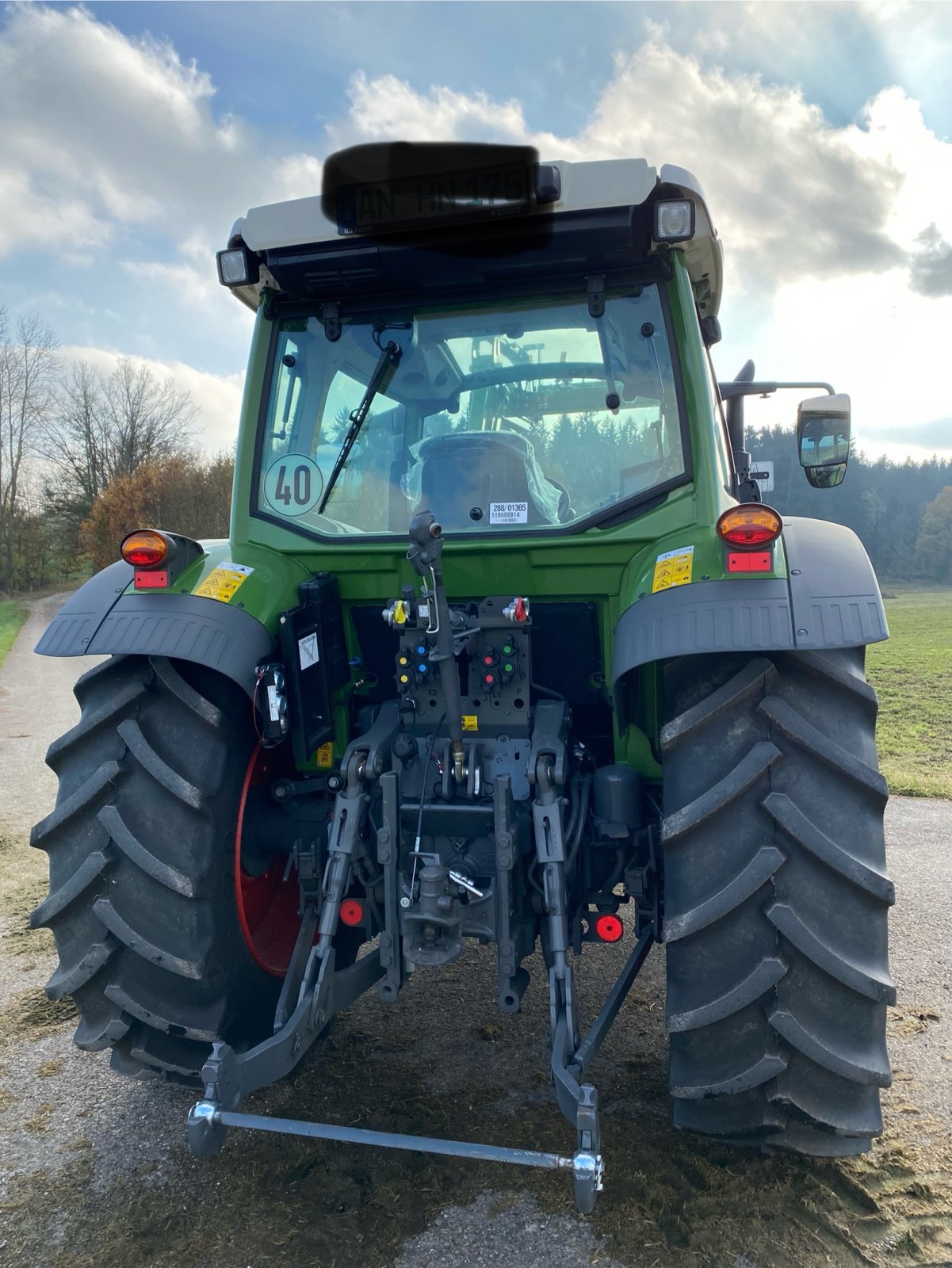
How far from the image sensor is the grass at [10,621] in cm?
2067

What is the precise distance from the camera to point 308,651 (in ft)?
8.96

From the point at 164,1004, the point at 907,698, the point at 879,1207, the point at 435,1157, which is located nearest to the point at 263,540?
the point at 164,1004

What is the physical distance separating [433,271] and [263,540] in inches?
40.2

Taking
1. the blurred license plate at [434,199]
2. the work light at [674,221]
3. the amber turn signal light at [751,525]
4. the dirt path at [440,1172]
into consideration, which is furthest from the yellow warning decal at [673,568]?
the dirt path at [440,1172]

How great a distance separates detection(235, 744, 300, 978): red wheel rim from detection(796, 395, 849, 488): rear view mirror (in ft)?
7.97

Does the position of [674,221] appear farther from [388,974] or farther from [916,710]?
[916,710]

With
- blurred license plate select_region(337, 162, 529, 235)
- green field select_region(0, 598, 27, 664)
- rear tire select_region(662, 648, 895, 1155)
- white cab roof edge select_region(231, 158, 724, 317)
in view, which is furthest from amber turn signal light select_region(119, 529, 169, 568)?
green field select_region(0, 598, 27, 664)

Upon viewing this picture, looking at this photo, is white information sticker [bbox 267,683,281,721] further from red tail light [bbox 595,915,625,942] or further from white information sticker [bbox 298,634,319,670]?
red tail light [bbox 595,915,625,942]

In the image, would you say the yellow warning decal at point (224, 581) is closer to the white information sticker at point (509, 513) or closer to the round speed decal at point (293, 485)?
the round speed decal at point (293, 485)

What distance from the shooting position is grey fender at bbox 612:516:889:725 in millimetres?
2125

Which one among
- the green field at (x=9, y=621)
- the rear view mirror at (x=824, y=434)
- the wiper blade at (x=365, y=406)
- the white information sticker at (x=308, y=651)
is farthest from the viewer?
the green field at (x=9, y=621)

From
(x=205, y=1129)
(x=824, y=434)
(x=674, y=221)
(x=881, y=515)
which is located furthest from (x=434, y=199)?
(x=881, y=515)

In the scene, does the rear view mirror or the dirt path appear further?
the rear view mirror

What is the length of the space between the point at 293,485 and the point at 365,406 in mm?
361
